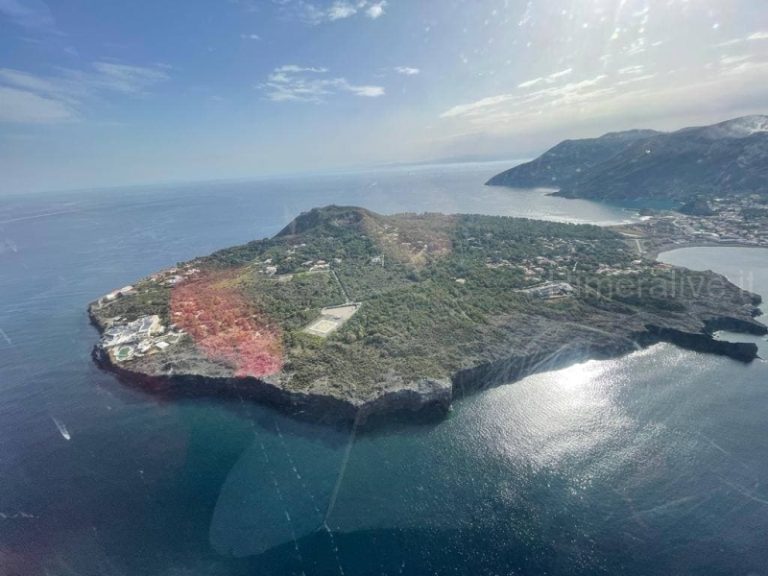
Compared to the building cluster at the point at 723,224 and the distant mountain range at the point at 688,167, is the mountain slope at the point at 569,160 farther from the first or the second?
the building cluster at the point at 723,224

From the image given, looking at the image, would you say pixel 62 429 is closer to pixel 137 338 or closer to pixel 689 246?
pixel 137 338

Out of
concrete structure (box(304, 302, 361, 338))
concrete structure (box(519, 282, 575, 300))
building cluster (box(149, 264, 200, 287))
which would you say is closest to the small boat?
concrete structure (box(304, 302, 361, 338))

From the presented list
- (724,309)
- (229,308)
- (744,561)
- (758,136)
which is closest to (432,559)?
(744,561)

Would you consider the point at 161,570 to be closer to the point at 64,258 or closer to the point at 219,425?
the point at 219,425

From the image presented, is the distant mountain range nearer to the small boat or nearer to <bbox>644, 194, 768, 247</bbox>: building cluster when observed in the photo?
<bbox>644, 194, 768, 247</bbox>: building cluster

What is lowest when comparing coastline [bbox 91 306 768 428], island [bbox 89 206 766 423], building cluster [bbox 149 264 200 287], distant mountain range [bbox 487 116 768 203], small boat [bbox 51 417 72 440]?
small boat [bbox 51 417 72 440]
